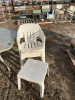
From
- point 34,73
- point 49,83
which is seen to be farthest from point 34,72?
point 49,83

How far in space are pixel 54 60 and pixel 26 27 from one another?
1.48 metres

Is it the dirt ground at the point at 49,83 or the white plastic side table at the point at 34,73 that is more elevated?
the white plastic side table at the point at 34,73

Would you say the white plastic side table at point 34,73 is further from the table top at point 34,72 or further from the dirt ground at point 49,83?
the dirt ground at point 49,83

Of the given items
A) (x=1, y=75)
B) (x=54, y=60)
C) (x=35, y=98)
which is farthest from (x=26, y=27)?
(x=35, y=98)

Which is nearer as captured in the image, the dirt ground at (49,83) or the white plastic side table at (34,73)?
the white plastic side table at (34,73)

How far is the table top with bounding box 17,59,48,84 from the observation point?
61.6 inches

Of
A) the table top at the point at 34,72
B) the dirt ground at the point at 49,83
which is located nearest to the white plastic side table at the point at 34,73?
the table top at the point at 34,72

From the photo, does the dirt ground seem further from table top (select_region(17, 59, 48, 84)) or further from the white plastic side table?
table top (select_region(17, 59, 48, 84))

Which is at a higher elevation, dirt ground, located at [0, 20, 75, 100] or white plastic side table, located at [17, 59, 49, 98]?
white plastic side table, located at [17, 59, 49, 98]

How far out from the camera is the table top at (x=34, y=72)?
1564mm

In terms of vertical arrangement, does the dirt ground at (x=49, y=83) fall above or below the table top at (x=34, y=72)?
below

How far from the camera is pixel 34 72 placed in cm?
168

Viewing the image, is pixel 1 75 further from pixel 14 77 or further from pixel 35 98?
pixel 35 98

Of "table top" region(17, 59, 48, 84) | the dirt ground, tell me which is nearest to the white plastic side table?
"table top" region(17, 59, 48, 84)
